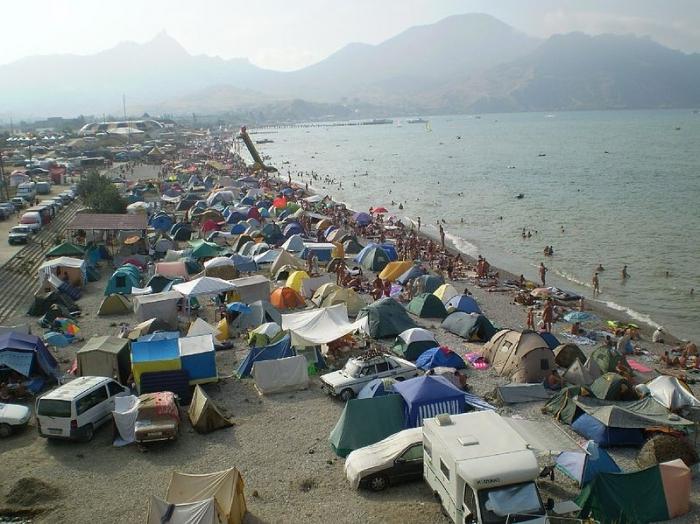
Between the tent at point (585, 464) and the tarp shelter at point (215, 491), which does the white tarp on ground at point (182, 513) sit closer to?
the tarp shelter at point (215, 491)

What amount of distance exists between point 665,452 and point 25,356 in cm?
1259

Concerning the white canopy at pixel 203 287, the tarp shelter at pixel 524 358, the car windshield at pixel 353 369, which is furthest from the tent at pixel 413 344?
the white canopy at pixel 203 287

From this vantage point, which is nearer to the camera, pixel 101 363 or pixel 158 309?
pixel 101 363

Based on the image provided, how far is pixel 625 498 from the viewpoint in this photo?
8.42 m

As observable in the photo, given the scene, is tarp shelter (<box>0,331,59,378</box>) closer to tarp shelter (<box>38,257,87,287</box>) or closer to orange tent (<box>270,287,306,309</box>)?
orange tent (<box>270,287,306,309</box>)

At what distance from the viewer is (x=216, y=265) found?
870 inches

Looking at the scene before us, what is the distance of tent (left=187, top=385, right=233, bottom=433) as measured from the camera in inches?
440

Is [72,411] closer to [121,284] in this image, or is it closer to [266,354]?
[266,354]

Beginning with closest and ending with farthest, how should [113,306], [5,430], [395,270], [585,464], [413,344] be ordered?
[585,464] → [5,430] → [413,344] → [113,306] → [395,270]

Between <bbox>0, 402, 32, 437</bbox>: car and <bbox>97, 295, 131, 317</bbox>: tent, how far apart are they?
793 centimetres

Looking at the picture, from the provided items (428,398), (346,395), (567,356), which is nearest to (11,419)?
(346,395)

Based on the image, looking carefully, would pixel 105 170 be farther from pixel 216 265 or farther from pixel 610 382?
pixel 610 382

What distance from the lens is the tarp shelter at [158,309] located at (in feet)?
57.0

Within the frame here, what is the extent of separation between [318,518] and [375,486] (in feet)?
3.39
